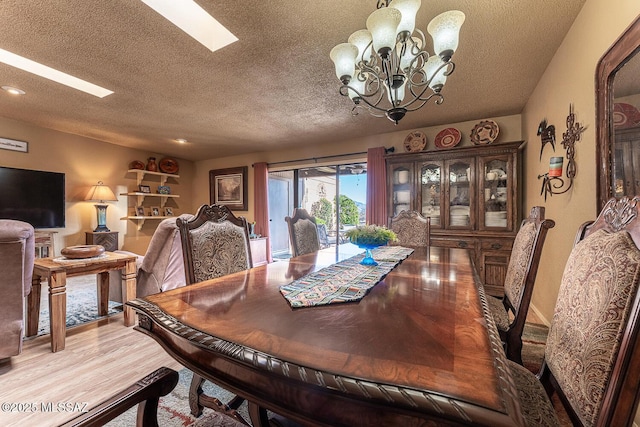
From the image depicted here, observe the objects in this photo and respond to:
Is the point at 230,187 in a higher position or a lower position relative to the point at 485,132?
lower

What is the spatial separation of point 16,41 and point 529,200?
4916mm

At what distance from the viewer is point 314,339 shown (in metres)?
0.67

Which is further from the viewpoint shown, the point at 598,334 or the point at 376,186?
the point at 376,186

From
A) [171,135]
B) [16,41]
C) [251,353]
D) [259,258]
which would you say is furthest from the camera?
[259,258]

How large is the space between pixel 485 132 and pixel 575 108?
170 cm

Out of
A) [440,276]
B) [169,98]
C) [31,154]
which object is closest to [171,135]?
[169,98]

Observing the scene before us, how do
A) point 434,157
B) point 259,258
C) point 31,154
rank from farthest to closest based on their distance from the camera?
1. point 259,258
2. point 31,154
3. point 434,157

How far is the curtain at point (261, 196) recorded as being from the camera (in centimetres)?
539

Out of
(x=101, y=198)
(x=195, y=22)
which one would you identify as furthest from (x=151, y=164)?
(x=195, y=22)

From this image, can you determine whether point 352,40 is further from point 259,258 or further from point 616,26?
point 259,258

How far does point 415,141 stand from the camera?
12.9 feet

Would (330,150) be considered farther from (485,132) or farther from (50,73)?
(50,73)

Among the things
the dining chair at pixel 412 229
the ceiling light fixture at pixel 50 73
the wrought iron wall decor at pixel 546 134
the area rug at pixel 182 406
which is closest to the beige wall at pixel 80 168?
the ceiling light fixture at pixel 50 73

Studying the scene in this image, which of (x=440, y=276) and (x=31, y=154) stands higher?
(x=31, y=154)
